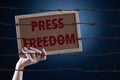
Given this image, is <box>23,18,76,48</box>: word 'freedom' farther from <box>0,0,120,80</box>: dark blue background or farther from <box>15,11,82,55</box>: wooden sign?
<box>0,0,120,80</box>: dark blue background

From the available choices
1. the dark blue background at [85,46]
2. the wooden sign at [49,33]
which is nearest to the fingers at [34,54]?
the wooden sign at [49,33]

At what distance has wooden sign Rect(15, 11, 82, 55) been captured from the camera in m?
0.87

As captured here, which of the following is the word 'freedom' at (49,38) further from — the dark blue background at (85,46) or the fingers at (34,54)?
the dark blue background at (85,46)

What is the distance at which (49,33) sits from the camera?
34.8 inches

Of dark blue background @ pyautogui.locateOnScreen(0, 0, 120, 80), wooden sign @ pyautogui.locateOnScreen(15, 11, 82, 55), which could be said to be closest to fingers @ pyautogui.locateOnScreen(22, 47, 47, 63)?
wooden sign @ pyautogui.locateOnScreen(15, 11, 82, 55)

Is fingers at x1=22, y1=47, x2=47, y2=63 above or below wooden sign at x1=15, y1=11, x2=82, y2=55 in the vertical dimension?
below

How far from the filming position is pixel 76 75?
193 centimetres

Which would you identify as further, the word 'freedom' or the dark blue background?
the dark blue background

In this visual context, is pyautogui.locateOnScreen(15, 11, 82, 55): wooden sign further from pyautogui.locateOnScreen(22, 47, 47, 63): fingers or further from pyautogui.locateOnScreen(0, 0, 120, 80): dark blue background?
pyautogui.locateOnScreen(0, 0, 120, 80): dark blue background

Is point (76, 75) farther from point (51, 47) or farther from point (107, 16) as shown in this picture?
point (51, 47)

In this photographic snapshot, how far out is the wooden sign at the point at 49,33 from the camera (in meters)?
0.87

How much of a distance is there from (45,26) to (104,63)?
1092 mm

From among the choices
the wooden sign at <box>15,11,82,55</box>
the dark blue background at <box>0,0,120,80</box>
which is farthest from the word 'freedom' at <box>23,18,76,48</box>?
the dark blue background at <box>0,0,120,80</box>

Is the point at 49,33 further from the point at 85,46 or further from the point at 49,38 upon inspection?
the point at 85,46
